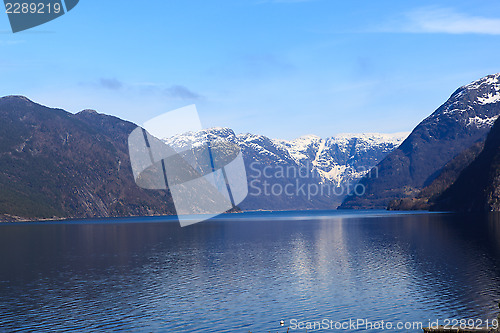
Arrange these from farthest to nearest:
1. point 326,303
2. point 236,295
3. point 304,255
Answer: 1. point 304,255
2. point 236,295
3. point 326,303

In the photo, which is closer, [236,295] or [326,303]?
[326,303]

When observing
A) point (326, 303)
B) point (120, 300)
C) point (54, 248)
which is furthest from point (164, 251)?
point (326, 303)

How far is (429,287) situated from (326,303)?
20078 mm

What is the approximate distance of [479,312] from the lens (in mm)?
61375

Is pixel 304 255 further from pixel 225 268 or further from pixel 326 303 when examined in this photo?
pixel 326 303

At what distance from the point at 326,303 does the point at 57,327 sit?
34053 millimetres

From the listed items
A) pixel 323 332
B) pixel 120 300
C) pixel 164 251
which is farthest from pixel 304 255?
pixel 323 332

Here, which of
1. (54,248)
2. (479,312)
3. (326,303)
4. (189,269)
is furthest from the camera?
(54,248)

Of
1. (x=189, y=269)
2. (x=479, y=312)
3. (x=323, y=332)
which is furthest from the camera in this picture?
(x=189, y=269)

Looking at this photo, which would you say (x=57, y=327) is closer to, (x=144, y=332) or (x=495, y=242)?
(x=144, y=332)

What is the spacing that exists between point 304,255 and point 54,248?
79.4 metres

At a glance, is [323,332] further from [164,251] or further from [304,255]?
[164,251]

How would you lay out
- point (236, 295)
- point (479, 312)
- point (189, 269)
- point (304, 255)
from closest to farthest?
point (479, 312) → point (236, 295) → point (189, 269) → point (304, 255)

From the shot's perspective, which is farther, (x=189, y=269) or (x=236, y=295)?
(x=189, y=269)
